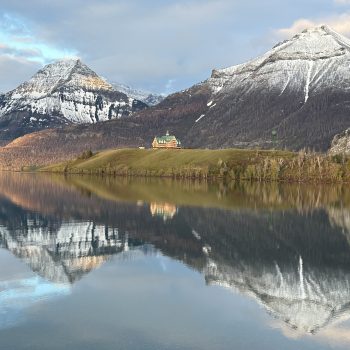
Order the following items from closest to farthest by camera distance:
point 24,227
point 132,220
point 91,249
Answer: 1. point 91,249
2. point 24,227
3. point 132,220

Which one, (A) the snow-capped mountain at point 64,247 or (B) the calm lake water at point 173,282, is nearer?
(B) the calm lake water at point 173,282

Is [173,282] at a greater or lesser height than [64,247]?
lesser

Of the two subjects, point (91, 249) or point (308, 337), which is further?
point (91, 249)

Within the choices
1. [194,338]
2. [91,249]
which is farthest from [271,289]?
[91,249]

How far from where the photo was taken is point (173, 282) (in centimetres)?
5069

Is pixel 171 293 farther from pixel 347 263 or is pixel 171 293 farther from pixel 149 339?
pixel 347 263

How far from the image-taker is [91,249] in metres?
66.9

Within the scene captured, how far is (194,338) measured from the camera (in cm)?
3509

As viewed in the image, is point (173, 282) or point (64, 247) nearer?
point (173, 282)

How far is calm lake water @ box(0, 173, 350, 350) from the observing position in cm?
3572

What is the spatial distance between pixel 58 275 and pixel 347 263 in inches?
1247

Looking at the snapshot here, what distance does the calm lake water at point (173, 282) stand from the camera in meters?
35.7

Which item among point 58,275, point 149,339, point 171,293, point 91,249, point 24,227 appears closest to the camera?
point 149,339

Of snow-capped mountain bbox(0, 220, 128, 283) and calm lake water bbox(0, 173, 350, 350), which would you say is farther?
snow-capped mountain bbox(0, 220, 128, 283)
